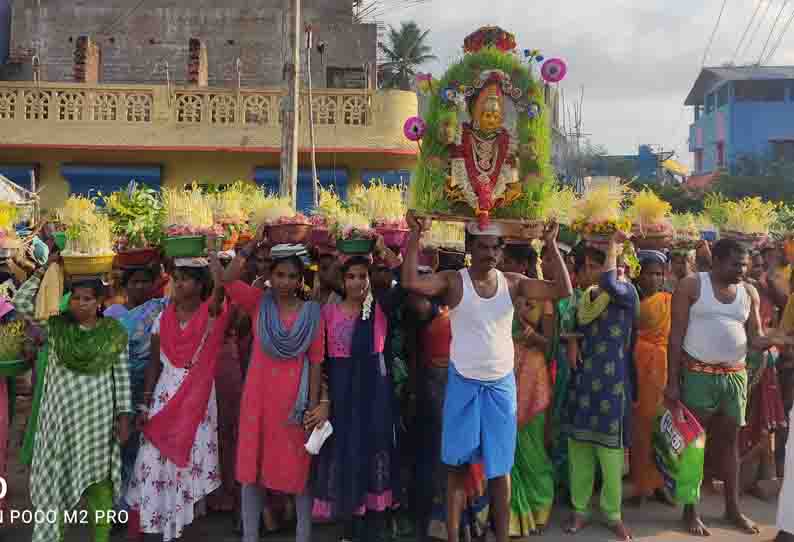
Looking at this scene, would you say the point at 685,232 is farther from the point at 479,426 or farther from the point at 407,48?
the point at 407,48

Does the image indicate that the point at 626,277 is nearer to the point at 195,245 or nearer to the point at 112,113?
the point at 195,245

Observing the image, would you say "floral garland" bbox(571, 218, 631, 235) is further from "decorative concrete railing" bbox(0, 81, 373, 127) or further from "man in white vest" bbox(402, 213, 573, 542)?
"decorative concrete railing" bbox(0, 81, 373, 127)

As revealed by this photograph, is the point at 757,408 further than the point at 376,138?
No

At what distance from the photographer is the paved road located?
529cm

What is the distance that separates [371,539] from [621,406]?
1.85 meters

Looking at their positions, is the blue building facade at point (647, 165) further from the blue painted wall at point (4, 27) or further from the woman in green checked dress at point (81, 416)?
the woman in green checked dress at point (81, 416)

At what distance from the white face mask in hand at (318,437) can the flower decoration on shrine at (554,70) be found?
2.52 metres

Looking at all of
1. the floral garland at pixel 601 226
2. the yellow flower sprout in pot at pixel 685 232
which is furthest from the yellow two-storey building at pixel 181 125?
the floral garland at pixel 601 226

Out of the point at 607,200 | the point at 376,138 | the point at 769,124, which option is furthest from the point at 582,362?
the point at 769,124

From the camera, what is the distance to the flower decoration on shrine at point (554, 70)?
16.7ft

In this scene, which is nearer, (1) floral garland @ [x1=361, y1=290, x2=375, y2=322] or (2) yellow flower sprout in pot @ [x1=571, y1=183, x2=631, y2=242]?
(1) floral garland @ [x1=361, y1=290, x2=375, y2=322]

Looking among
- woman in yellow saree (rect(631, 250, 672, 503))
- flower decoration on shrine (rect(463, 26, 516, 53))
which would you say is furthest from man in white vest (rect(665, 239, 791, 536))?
flower decoration on shrine (rect(463, 26, 516, 53))

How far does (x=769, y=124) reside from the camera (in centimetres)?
4659

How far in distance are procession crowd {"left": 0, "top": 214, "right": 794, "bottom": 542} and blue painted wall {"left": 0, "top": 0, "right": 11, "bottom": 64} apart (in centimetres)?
2031
